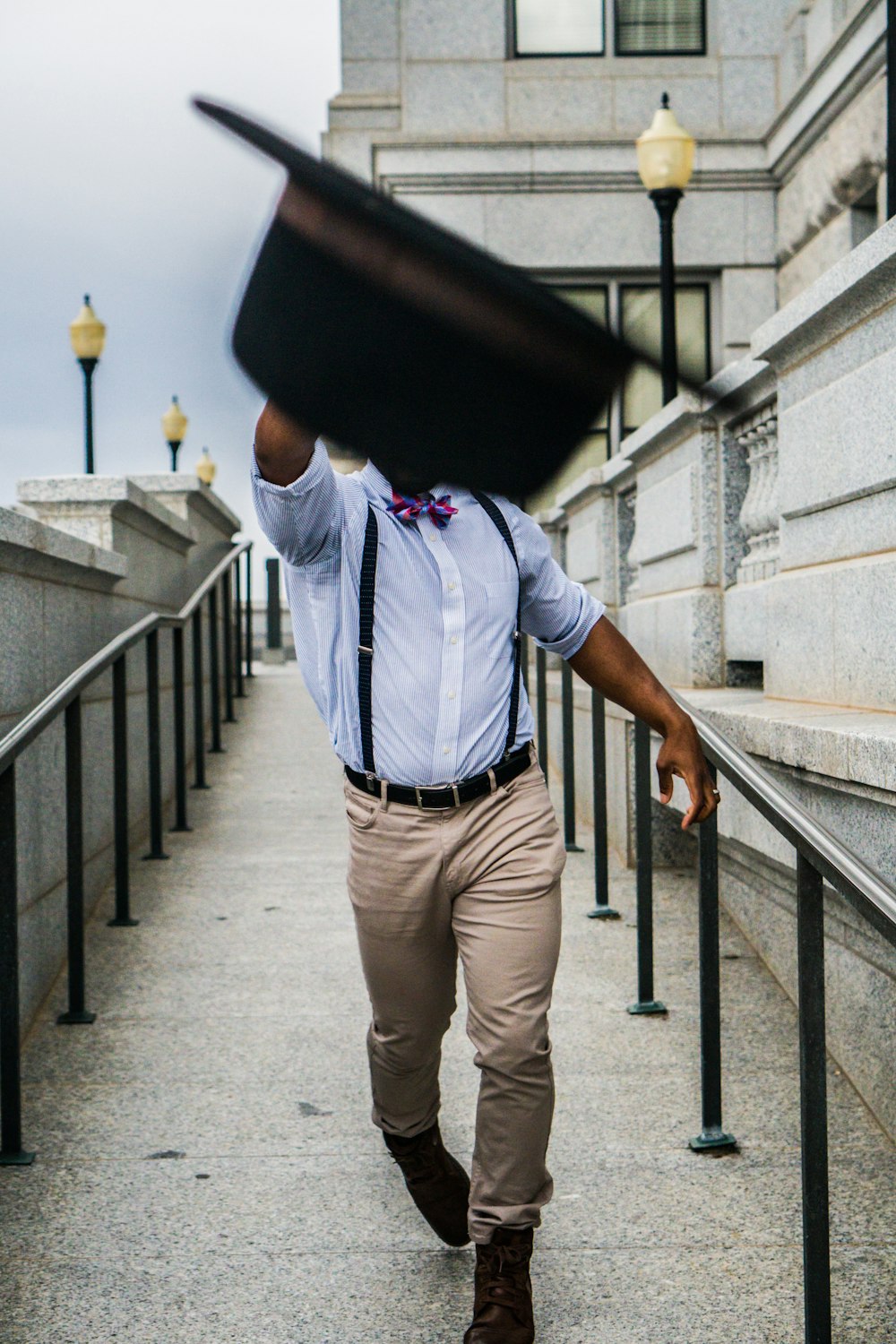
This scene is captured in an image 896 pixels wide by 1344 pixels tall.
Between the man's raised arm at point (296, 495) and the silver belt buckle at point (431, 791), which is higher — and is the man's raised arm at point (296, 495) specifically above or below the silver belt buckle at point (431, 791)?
above

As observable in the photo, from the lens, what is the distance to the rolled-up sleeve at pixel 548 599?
2695 mm

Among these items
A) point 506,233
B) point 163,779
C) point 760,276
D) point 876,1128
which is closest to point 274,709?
point 163,779

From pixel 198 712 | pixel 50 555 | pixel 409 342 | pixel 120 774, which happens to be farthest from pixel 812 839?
pixel 198 712

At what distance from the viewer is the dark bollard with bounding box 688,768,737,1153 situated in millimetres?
3449

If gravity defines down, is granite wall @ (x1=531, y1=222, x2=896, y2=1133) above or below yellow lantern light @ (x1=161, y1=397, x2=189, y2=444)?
below

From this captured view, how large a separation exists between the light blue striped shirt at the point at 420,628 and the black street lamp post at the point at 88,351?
538 inches

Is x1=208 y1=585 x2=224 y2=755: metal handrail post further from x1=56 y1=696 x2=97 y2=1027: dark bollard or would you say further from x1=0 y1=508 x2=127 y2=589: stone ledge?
x1=56 y1=696 x2=97 y2=1027: dark bollard

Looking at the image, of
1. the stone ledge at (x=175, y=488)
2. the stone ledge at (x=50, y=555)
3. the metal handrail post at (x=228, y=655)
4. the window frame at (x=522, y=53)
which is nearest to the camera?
the stone ledge at (x=50, y=555)

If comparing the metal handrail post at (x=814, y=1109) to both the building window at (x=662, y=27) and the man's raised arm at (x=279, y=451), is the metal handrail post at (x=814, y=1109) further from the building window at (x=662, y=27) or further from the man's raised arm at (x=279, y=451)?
the building window at (x=662, y=27)

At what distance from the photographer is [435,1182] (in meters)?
2.88

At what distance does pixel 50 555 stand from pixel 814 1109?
10.5 feet

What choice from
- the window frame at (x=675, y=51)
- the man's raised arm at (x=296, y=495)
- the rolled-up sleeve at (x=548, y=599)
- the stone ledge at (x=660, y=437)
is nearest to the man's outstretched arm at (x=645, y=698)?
the rolled-up sleeve at (x=548, y=599)

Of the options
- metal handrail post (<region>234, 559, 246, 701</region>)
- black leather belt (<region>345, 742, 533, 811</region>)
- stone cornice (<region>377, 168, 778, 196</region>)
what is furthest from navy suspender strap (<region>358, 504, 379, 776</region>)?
stone cornice (<region>377, 168, 778, 196</region>)

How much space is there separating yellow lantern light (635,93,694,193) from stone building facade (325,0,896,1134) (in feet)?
3.25
